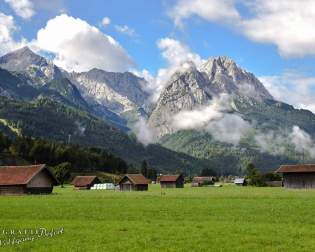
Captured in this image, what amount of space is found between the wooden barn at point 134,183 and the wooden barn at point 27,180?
4590 cm

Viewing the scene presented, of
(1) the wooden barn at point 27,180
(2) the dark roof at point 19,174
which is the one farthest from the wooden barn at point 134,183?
(2) the dark roof at point 19,174

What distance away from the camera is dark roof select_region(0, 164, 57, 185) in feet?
327

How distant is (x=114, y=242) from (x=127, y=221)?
11059 mm

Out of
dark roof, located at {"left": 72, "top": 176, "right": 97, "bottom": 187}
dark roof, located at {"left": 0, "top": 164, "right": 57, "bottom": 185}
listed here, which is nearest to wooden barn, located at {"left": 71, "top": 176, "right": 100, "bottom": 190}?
dark roof, located at {"left": 72, "top": 176, "right": 97, "bottom": 187}

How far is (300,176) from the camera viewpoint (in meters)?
126

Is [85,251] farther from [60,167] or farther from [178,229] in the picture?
[60,167]

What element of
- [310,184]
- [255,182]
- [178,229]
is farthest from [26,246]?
[255,182]

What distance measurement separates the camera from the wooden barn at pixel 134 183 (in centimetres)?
14800

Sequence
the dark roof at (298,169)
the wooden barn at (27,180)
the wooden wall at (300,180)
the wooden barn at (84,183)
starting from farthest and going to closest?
1. the wooden barn at (84,183)
2. the dark roof at (298,169)
3. the wooden wall at (300,180)
4. the wooden barn at (27,180)

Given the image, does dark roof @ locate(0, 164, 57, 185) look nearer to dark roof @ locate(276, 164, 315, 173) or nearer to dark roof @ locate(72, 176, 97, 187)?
dark roof @ locate(72, 176, 97, 187)

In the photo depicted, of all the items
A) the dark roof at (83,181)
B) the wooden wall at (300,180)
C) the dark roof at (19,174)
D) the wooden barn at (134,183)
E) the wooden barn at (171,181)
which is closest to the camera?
the dark roof at (19,174)

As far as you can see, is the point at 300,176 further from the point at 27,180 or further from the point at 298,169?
the point at 27,180

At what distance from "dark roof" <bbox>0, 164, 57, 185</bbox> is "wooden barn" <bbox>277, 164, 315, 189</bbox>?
6214 centimetres

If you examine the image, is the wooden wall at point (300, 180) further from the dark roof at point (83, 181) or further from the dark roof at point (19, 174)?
the dark roof at point (83, 181)
